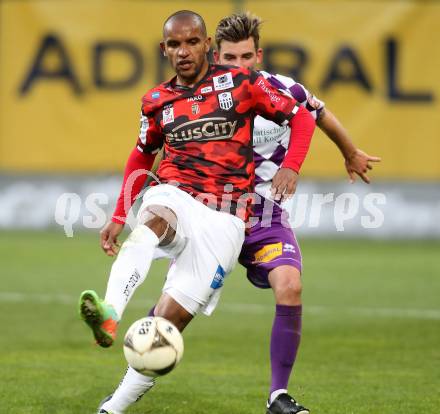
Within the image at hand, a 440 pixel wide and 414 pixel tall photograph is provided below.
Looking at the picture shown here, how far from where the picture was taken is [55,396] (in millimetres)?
6020

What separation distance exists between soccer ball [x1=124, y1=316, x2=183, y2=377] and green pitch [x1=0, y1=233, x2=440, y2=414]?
3.36 feet

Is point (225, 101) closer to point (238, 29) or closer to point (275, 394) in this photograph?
point (238, 29)

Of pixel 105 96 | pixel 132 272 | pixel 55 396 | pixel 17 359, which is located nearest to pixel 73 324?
pixel 17 359

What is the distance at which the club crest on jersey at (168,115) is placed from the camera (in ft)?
17.9

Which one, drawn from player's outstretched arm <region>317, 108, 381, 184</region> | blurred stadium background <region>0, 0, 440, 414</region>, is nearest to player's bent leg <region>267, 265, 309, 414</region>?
player's outstretched arm <region>317, 108, 381, 184</region>

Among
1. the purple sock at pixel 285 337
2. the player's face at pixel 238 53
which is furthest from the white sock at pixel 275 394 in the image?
the player's face at pixel 238 53

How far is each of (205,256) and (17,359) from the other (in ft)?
8.26

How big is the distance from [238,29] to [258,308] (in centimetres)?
398

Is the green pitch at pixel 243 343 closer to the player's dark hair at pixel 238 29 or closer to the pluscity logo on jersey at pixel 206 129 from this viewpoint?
the pluscity logo on jersey at pixel 206 129

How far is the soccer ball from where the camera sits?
477 centimetres

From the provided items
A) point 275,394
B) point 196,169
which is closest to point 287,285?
point 275,394

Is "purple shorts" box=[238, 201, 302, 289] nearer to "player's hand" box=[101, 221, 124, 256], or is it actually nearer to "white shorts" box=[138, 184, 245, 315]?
"white shorts" box=[138, 184, 245, 315]

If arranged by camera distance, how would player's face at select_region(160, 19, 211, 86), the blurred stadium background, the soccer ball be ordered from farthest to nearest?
the blurred stadium background
player's face at select_region(160, 19, 211, 86)
the soccer ball

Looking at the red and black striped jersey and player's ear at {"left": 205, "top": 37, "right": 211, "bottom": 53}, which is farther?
player's ear at {"left": 205, "top": 37, "right": 211, "bottom": 53}
